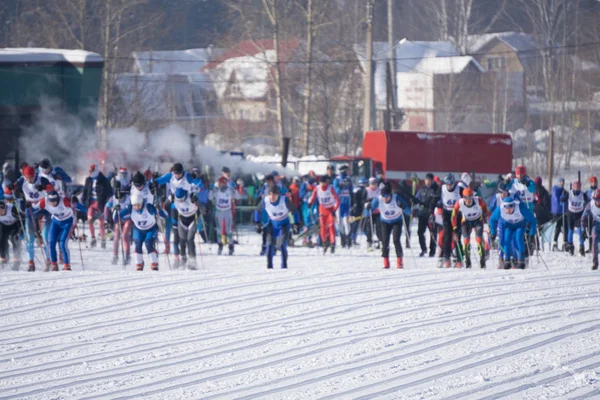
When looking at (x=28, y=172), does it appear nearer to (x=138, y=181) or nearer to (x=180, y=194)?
(x=138, y=181)

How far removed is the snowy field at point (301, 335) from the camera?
837 centimetres

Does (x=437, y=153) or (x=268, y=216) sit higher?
(x=437, y=153)

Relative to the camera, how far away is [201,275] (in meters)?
14.6

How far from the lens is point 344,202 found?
22.4 m

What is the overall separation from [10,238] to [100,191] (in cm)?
423

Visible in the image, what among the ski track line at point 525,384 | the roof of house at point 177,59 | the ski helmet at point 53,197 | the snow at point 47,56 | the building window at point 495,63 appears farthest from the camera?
the building window at point 495,63

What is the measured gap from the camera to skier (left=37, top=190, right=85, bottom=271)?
623 inches

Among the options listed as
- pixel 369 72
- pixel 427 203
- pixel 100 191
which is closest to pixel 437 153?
pixel 369 72

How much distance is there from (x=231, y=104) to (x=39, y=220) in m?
34.1

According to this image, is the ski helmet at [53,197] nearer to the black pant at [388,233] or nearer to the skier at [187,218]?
the skier at [187,218]

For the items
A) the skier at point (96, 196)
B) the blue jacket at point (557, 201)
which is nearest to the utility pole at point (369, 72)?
the blue jacket at point (557, 201)

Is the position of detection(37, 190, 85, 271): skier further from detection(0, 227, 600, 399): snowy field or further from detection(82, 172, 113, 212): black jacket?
detection(82, 172, 113, 212): black jacket

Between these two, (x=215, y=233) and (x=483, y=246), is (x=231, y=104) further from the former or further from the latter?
(x=483, y=246)

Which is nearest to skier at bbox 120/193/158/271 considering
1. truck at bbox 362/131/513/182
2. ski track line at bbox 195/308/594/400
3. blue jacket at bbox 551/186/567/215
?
ski track line at bbox 195/308/594/400
